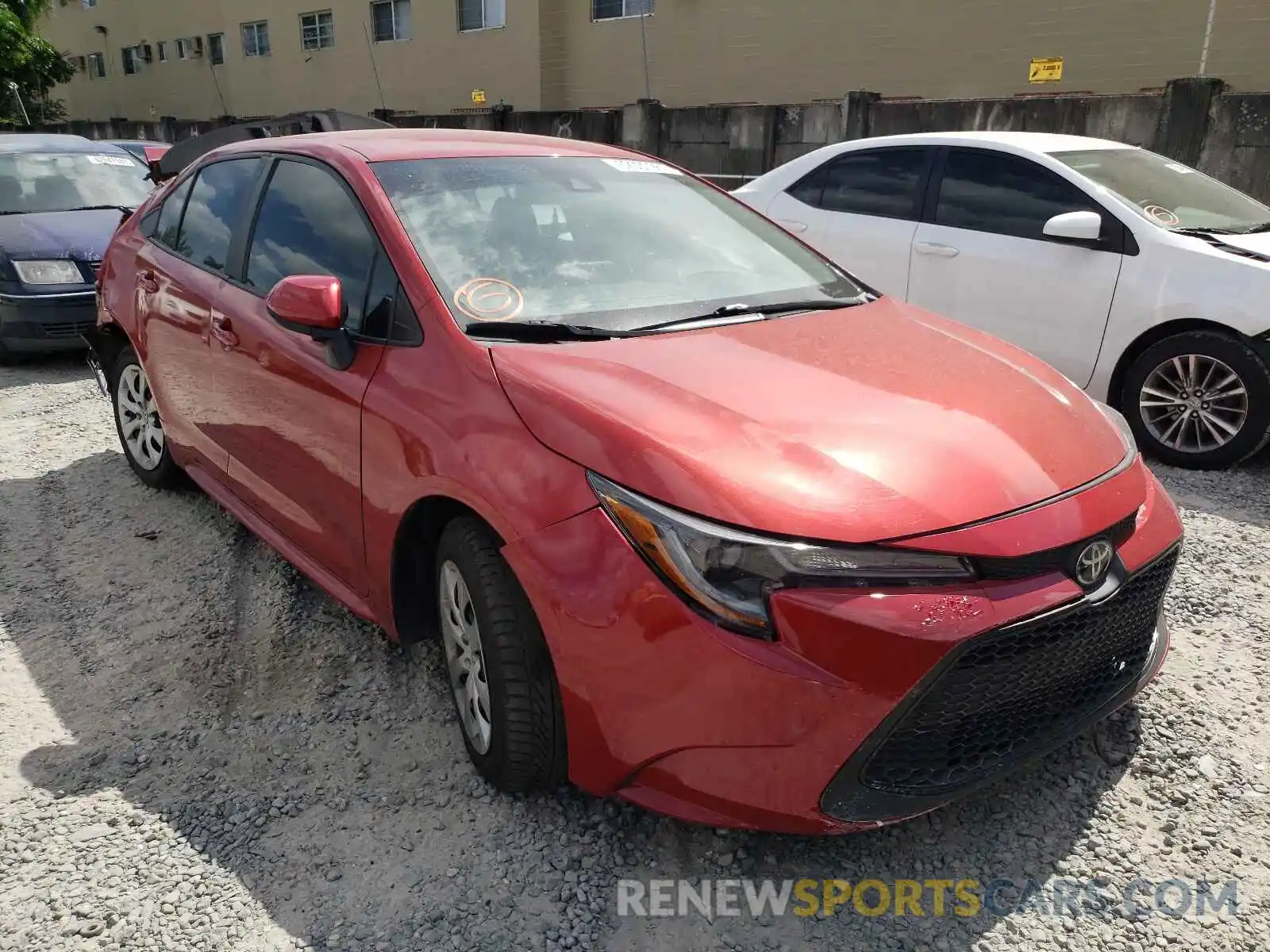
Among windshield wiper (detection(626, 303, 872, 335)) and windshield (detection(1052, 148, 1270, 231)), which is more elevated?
windshield (detection(1052, 148, 1270, 231))

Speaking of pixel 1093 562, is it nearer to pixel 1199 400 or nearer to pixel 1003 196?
pixel 1199 400

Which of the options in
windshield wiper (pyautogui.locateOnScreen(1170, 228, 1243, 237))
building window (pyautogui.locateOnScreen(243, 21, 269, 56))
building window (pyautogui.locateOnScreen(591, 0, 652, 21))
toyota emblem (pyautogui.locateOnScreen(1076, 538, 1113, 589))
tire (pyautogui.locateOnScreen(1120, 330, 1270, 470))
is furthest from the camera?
building window (pyautogui.locateOnScreen(243, 21, 269, 56))

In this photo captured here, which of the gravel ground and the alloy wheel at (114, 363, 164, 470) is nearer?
the gravel ground

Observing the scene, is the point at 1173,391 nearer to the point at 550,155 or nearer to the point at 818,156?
the point at 818,156

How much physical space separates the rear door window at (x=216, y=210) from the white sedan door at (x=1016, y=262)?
3888 millimetres

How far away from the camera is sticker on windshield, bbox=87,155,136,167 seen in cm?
852

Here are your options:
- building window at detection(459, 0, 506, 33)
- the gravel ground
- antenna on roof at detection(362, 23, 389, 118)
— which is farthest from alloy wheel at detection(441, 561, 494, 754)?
antenna on roof at detection(362, 23, 389, 118)

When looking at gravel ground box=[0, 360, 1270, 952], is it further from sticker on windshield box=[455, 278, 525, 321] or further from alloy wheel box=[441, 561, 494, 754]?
sticker on windshield box=[455, 278, 525, 321]

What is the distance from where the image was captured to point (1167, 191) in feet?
17.5

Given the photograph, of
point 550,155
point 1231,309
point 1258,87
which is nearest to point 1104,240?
point 1231,309

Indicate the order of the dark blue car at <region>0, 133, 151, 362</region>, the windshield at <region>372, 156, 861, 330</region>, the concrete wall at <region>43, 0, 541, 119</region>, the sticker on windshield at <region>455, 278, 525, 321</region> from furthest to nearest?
the concrete wall at <region>43, 0, 541, 119</region>, the dark blue car at <region>0, 133, 151, 362</region>, the windshield at <region>372, 156, 861, 330</region>, the sticker on windshield at <region>455, 278, 525, 321</region>

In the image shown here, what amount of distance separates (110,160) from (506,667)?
27.6 ft

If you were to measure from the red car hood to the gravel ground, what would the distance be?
89 cm

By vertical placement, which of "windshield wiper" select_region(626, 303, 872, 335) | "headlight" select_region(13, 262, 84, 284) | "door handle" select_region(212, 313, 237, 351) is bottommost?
"headlight" select_region(13, 262, 84, 284)
